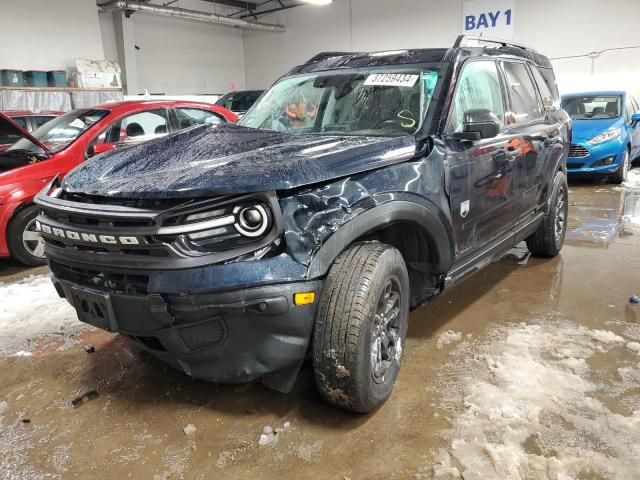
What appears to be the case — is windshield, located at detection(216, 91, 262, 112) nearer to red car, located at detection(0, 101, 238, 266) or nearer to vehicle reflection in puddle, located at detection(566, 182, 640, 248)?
red car, located at detection(0, 101, 238, 266)

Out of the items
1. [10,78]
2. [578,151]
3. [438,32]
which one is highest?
[438,32]

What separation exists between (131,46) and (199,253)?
53.0 feet

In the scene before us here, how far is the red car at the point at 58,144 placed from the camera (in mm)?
4695

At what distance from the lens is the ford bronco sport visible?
1.91m

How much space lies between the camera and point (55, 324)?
3586mm

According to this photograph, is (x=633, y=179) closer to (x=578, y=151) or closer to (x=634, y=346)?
(x=578, y=151)

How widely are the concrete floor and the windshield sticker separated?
1537mm

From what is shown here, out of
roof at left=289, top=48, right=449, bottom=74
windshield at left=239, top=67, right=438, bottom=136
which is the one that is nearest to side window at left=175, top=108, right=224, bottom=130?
roof at left=289, top=48, right=449, bottom=74

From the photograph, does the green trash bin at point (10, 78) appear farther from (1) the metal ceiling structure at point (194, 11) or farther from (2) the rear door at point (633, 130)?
(2) the rear door at point (633, 130)

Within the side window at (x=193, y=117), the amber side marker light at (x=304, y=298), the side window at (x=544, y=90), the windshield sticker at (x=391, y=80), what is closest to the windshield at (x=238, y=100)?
the side window at (x=193, y=117)

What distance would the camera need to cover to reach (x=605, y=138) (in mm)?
8305

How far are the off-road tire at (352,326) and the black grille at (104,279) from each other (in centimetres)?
73

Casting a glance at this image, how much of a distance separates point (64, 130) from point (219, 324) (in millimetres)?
4552

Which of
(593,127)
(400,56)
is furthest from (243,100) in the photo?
(400,56)
